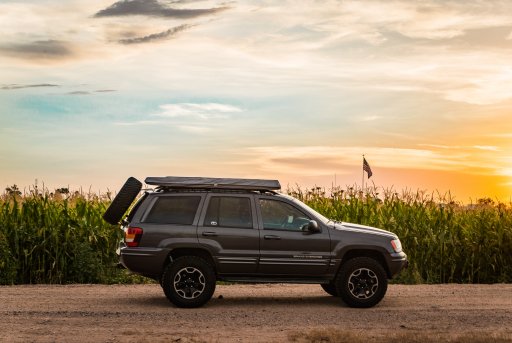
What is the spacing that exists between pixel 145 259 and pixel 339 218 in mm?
8694

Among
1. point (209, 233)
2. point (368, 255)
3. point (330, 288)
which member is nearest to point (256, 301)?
point (330, 288)

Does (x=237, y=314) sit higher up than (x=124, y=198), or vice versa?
(x=124, y=198)

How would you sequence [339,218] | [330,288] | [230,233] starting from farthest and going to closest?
[339,218] → [330,288] → [230,233]

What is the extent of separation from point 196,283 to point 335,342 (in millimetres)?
3874

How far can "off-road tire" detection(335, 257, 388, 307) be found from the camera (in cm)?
1576

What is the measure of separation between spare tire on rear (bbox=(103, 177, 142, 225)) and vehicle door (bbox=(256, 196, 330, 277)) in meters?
2.44

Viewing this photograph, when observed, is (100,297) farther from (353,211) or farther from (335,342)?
(353,211)

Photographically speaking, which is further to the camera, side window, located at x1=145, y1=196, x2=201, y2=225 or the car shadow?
the car shadow

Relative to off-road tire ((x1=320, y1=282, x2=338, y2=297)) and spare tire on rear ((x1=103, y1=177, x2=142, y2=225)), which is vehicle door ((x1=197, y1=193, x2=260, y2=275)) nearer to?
spare tire on rear ((x1=103, y1=177, x2=142, y2=225))

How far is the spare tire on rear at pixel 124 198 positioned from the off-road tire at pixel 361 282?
4118 mm

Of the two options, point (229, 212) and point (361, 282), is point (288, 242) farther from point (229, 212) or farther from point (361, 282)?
point (361, 282)

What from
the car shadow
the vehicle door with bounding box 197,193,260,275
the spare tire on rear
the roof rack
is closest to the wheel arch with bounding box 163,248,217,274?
the vehicle door with bounding box 197,193,260,275

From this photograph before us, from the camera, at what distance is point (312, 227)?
1554 centimetres

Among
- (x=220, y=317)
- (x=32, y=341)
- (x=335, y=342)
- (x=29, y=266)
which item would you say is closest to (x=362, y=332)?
(x=335, y=342)
